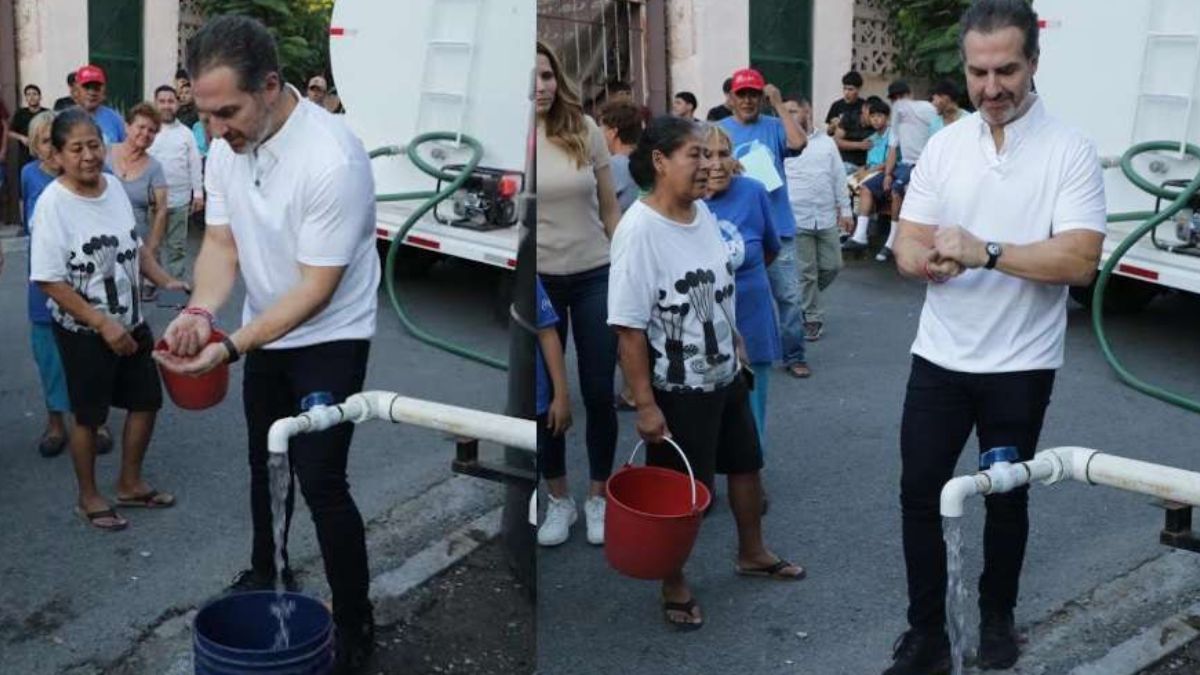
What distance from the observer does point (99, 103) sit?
80.7 inches

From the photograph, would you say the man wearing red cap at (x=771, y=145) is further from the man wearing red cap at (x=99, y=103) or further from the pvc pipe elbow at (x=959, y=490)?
the man wearing red cap at (x=99, y=103)

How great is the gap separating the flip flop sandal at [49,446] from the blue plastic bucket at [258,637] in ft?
1.18

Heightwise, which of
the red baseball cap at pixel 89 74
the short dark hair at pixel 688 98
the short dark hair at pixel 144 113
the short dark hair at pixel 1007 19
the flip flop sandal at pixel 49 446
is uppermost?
the short dark hair at pixel 1007 19

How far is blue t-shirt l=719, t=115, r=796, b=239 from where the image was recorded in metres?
1.72

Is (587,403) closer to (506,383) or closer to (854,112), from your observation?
(506,383)

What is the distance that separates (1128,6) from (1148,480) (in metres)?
0.60

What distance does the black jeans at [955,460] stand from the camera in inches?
74.6

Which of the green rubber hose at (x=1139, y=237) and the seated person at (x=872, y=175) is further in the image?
the seated person at (x=872, y=175)

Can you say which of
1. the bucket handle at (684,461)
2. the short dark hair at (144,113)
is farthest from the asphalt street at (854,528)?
the short dark hair at (144,113)

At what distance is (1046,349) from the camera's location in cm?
186

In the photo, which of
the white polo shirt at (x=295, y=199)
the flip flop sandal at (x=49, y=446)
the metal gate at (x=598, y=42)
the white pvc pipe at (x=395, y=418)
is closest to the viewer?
the metal gate at (x=598, y=42)

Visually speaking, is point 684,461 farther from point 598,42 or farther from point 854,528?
point 598,42

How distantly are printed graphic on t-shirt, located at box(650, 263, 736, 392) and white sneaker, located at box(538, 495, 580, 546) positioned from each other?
0.65 ft

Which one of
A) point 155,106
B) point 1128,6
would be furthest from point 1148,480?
point 155,106
